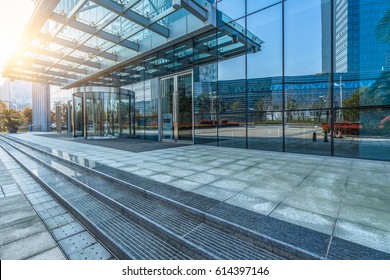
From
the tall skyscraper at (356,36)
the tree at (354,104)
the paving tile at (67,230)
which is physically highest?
the tall skyscraper at (356,36)

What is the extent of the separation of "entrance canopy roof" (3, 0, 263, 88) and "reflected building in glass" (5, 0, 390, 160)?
2.4 inches

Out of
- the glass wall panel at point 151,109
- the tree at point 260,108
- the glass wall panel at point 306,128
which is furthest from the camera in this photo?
the glass wall panel at point 151,109

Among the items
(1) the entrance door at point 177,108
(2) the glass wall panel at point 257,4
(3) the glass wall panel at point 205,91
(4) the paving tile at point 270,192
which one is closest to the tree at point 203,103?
(3) the glass wall panel at point 205,91

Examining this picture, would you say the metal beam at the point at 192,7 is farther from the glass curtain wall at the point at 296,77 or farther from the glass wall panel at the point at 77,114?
the glass wall panel at the point at 77,114

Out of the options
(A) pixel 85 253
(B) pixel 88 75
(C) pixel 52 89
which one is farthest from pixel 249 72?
(C) pixel 52 89

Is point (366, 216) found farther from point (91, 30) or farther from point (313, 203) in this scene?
point (91, 30)

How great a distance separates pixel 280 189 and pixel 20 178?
7.20m

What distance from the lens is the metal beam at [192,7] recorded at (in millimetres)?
8398

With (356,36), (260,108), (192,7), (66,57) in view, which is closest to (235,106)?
(260,108)

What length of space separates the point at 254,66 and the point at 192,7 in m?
4.00

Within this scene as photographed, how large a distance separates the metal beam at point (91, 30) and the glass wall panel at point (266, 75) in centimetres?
830

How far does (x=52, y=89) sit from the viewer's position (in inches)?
1186

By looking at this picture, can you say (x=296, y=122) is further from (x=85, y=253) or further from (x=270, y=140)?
(x=85, y=253)

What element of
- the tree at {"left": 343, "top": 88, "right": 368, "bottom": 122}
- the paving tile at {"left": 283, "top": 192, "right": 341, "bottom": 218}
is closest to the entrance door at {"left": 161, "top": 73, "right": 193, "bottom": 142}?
the tree at {"left": 343, "top": 88, "right": 368, "bottom": 122}
